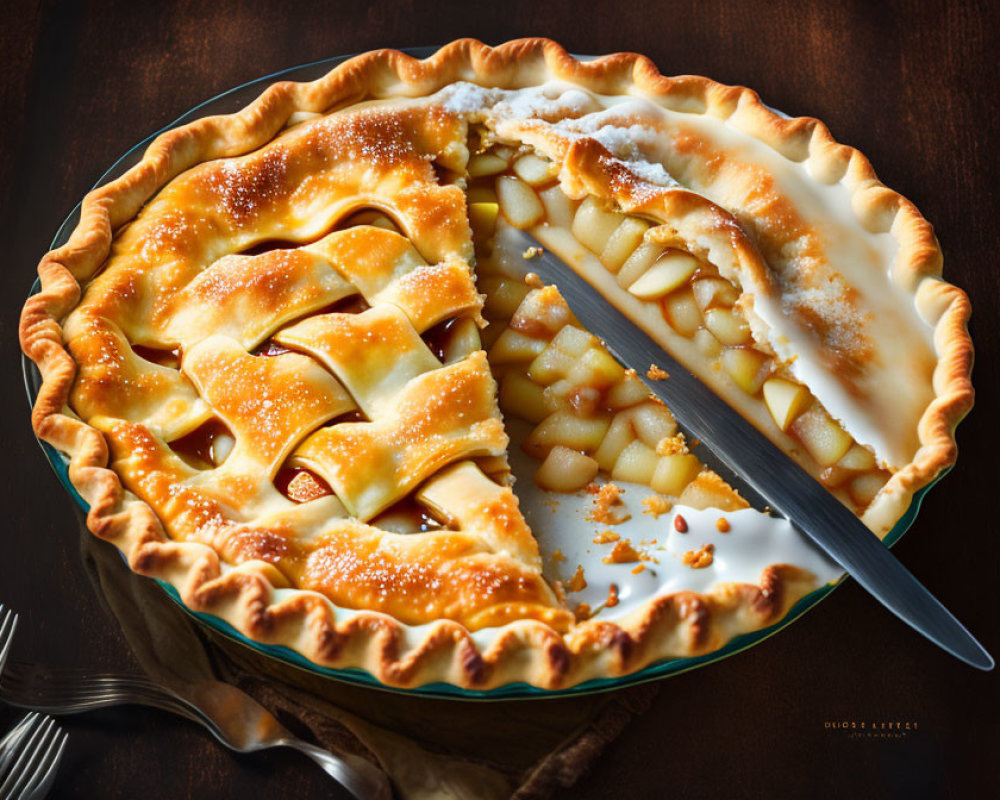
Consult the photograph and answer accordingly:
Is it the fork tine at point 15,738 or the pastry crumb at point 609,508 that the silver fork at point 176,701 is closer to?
the fork tine at point 15,738

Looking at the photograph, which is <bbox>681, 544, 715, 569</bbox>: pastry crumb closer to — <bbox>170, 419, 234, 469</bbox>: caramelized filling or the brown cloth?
the brown cloth

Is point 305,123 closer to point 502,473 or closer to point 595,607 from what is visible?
point 502,473

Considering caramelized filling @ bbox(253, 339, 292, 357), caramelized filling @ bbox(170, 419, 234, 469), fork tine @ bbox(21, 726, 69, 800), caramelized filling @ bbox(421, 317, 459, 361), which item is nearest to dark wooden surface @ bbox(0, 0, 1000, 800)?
fork tine @ bbox(21, 726, 69, 800)

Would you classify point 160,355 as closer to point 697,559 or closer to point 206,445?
point 206,445

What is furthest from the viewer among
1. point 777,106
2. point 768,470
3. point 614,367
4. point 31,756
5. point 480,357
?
point 777,106

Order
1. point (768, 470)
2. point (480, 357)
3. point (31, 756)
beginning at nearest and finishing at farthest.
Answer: point (31, 756)
point (768, 470)
point (480, 357)

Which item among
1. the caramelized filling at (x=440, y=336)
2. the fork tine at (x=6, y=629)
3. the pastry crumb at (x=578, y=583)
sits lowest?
the fork tine at (x=6, y=629)

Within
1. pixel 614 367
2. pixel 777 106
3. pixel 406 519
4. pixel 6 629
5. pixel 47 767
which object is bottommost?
pixel 47 767

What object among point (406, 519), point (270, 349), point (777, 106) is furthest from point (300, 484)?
point (777, 106)

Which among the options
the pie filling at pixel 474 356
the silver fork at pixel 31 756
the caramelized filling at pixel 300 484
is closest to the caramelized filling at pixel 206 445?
the pie filling at pixel 474 356
